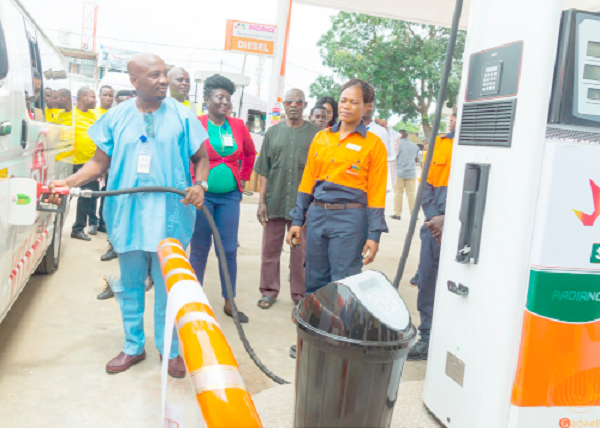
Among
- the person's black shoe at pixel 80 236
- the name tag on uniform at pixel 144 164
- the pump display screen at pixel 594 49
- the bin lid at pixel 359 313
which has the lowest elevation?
the person's black shoe at pixel 80 236

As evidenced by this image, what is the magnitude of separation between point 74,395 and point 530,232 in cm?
252

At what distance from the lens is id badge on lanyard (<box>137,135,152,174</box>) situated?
10.5 ft

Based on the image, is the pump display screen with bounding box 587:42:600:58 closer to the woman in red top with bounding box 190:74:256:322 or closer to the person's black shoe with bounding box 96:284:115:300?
the woman in red top with bounding box 190:74:256:322

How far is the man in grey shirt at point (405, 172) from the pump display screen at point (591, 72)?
29.6 ft

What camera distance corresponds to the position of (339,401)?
5.36 ft

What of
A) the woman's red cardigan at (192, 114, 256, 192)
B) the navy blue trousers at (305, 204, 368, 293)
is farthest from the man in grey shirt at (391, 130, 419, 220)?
the navy blue trousers at (305, 204, 368, 293)

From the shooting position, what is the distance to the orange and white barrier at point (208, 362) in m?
1.22

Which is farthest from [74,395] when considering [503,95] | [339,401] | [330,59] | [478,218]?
[330,59]

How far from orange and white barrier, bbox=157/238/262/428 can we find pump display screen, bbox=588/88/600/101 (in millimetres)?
1622

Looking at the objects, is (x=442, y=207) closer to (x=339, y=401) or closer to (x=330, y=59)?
(x=339, y=401)

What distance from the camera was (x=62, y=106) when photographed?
211 inches

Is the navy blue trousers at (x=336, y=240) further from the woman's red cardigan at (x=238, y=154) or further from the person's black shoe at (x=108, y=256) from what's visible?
the person's black shoe at (x=108, y=256)

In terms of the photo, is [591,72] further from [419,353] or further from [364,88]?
[419,353]

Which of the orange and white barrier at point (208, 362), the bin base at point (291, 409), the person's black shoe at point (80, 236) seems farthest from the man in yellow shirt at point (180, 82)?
the orange and white barrier at point (208, 362)
